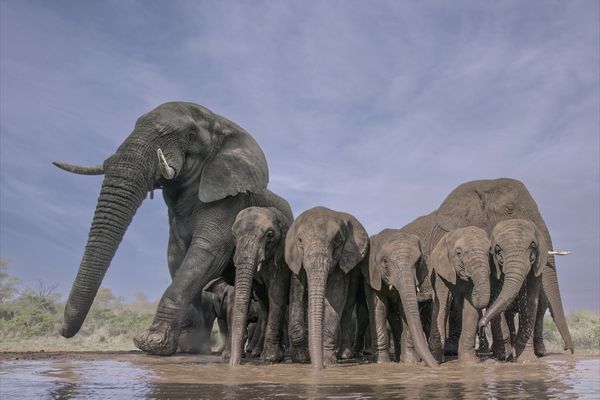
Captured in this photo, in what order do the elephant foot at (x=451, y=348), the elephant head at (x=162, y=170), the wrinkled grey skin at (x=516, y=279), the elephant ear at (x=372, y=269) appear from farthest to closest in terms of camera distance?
the elephant foot at (x=451, y=348) < the elephant head at (x=162, y=170) < the elephant ear at (x=372, y=269) < the wrinkled grey skin at (x=516, y=279)

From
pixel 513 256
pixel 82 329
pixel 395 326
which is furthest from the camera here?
pixel 82 329

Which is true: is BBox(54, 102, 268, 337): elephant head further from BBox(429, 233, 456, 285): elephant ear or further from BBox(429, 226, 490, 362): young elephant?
BBox(429, 226, 490, 362): young elephant

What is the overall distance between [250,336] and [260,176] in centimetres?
352

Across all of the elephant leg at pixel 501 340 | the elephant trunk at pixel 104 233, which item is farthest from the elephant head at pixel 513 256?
the elephant trunk at pixel 104 233

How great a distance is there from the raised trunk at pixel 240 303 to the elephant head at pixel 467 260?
283 centimetres

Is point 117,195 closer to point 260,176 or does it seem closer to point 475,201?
point 260,176

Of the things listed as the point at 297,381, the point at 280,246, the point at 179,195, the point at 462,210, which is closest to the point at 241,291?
the point at 280,246

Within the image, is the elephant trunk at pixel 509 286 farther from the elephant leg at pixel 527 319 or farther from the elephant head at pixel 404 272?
the elephant head at pixel 404 272

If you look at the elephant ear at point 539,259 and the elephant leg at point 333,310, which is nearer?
the elephant leg at point 333,310

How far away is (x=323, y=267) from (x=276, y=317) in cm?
156

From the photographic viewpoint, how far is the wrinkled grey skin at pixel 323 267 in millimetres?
9055

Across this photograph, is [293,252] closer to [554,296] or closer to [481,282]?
[481,282]

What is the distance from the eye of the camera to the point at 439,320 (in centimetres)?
995

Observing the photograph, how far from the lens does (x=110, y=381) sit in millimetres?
6855
